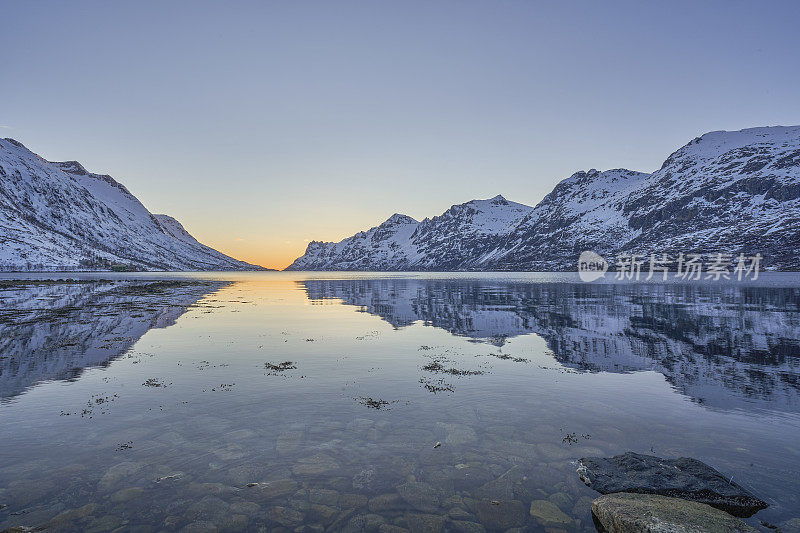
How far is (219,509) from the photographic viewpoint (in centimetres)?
940

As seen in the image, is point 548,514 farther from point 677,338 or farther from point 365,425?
point 677,338

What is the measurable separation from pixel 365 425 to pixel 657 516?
909 cm

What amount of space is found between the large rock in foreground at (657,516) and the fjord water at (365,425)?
0.69 meters

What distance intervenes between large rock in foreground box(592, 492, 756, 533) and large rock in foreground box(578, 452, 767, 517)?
27.6 inches

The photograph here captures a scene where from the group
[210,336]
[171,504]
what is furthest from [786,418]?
[210,336]

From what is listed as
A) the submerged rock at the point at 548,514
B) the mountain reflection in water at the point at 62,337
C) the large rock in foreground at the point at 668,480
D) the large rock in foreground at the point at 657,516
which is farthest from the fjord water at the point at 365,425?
the large rock in foreground at the point at 657,516

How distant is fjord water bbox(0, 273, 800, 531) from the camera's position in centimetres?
958

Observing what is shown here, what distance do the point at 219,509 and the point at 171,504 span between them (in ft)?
3.97

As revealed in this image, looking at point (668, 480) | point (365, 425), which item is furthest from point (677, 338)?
point (365, 425)

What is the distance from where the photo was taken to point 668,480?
1023cm

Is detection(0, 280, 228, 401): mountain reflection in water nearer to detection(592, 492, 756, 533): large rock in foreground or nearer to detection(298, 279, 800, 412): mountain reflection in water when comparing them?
detection(592, 492, 756, 533): large rock in foreground

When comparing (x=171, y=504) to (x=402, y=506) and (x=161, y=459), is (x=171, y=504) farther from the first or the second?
(x=402, y=506)

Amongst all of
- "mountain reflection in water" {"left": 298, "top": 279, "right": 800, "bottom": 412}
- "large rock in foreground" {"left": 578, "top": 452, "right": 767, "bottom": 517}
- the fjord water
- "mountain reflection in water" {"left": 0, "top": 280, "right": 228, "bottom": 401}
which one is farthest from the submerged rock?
"mountain reflection in water" {"left": 0, "top": 280, "right": 228, "bottom": 401}

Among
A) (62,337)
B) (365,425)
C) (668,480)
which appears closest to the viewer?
(668,480)
